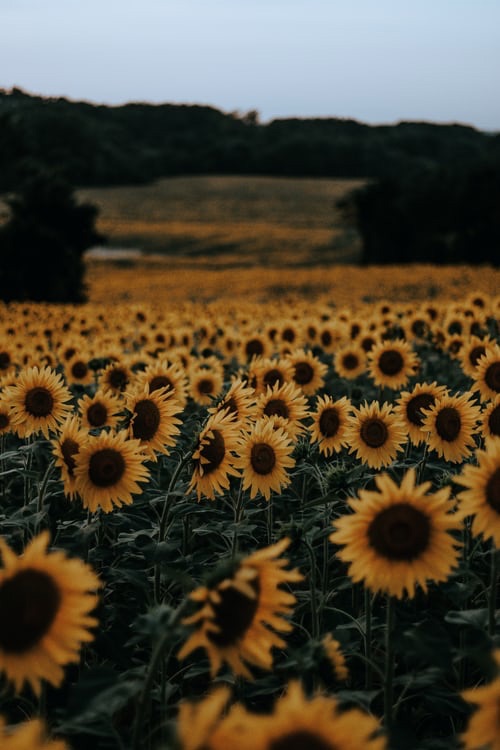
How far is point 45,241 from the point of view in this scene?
2603cm

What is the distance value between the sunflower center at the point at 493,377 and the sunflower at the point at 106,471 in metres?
2.71

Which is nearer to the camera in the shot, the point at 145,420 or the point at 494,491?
the point at 494,491

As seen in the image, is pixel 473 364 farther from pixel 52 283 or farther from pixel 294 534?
pixel 52 283

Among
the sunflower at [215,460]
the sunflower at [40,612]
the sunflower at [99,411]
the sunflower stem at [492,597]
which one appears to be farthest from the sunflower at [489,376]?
the sunflower at [40,612]

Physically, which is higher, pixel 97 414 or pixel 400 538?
pixel 400 538

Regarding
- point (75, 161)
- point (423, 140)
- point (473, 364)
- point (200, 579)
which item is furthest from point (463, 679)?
point (423, 140)

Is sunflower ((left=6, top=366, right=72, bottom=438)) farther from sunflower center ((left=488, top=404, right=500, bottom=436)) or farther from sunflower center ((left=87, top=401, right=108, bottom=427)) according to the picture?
sunflower center ((left=488, top=404, right=500, bottom=436))

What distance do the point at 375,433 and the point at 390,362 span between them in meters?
2.28

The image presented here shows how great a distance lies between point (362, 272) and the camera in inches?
1293

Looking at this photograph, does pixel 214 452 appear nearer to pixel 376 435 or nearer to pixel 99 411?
pixel 376 435

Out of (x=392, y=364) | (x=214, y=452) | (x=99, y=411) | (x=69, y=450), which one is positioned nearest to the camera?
(x=69, y=450)

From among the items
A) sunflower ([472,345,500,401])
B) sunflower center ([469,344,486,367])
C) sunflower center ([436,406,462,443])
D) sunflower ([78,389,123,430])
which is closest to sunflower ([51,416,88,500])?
sunflower ([78,389,123,430])

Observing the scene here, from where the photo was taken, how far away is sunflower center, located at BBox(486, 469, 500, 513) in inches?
93.4

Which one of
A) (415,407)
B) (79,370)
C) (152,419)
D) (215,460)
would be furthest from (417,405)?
(79,370)
